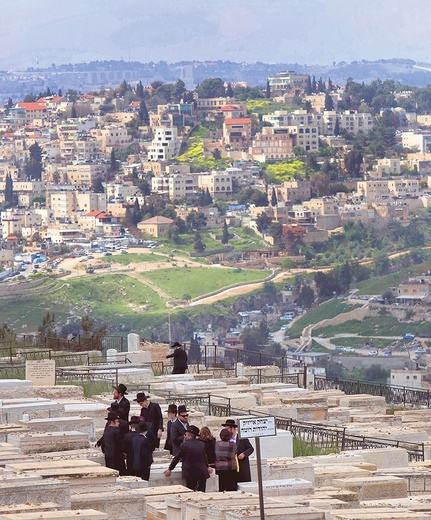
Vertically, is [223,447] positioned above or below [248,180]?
above

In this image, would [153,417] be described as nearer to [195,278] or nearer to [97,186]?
[195,278]

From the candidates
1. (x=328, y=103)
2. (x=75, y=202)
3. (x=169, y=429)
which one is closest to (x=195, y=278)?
(x=75, y=202)

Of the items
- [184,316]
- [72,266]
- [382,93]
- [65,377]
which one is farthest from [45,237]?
→ [65,377]


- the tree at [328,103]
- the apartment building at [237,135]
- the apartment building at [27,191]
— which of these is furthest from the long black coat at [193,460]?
the tree at [328,103]

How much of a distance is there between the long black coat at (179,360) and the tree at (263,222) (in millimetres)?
89852

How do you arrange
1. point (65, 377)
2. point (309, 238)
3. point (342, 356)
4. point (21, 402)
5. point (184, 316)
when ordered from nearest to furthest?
point (21, 402)
point (65, 377)
point (342, 356)
point (184, 316)
point (309, 238)

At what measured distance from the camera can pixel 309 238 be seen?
104m

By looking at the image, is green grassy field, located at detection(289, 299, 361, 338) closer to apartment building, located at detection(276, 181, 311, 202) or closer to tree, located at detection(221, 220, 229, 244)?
tree, located at detection(221, 220, 229, 244)

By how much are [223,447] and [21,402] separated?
2.37 meters

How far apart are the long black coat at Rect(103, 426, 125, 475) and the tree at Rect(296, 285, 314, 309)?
269 feet

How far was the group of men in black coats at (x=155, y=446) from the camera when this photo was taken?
8242mm

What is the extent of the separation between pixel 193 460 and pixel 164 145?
380ft

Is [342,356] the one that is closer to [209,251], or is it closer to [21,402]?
[209,251]

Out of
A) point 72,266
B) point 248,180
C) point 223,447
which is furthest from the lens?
point 248,180
